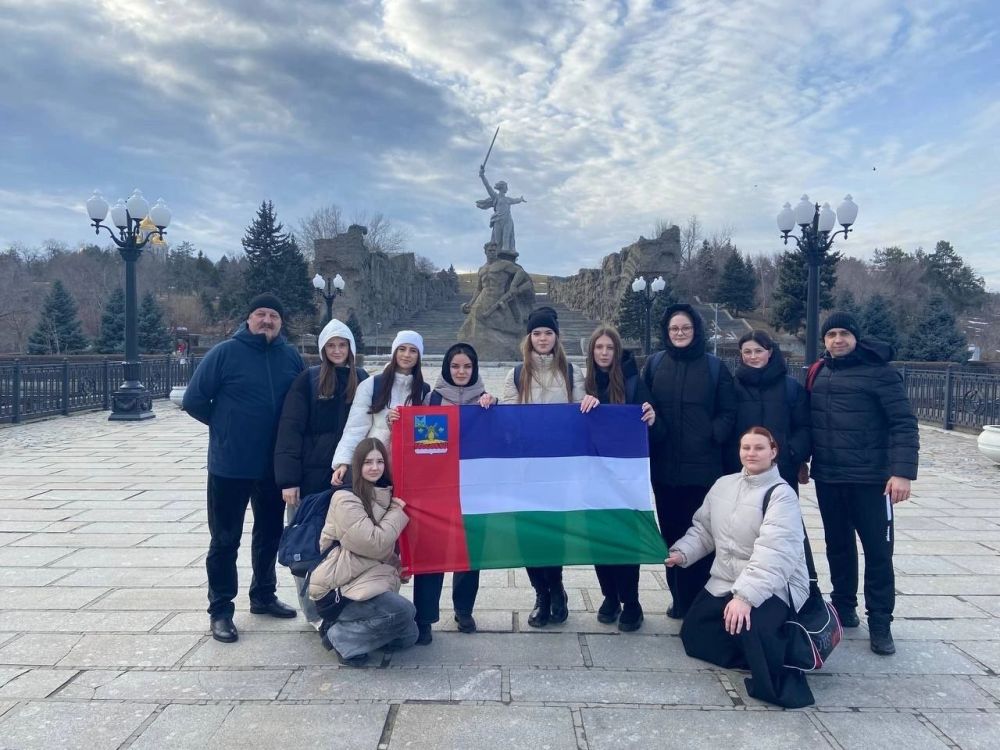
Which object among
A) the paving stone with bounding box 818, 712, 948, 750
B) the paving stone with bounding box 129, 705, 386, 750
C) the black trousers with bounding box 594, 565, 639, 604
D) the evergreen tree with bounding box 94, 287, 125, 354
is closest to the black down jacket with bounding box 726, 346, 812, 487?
the black trousers with bounding box 594, 565, 639, 604

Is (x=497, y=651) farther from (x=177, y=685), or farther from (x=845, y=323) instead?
(x=845, y=323)

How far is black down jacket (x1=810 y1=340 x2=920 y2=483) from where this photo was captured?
393 centimetres

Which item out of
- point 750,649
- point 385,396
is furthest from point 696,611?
point 385,396

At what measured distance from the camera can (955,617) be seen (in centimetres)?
433

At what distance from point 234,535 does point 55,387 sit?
13364 millimetres

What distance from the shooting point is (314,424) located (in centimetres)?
407

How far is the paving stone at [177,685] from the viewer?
10.6 feet

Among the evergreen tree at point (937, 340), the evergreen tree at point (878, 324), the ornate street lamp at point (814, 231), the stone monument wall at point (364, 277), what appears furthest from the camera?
the stone monument wall at point (364, 277)

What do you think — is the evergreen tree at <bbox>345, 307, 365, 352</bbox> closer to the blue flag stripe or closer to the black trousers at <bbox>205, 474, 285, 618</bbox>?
the black trousers at <bbox>205, 474, 285, 618</bbox>

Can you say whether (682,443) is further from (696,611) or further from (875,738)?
(875,738)

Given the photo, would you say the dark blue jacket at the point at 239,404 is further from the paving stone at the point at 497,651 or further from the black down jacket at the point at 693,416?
the black down jacket at the point at 693,416

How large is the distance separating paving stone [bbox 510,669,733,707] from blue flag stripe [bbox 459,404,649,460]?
126 cm

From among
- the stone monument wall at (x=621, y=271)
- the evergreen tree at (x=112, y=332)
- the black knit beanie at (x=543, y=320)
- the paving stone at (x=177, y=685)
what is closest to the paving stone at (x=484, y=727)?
the paving stone at (x=177, y=685)

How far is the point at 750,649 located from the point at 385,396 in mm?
2407
